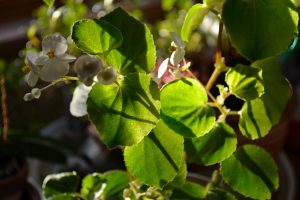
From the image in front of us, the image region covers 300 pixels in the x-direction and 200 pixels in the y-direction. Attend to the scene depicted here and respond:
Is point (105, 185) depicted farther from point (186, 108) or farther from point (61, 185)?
point (186, 108)

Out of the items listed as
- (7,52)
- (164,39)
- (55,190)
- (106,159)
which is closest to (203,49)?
(164,39)

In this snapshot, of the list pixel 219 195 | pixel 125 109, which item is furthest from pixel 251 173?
pixel 125 109

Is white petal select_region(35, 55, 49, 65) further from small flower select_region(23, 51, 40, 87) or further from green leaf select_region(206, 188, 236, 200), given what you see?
green leaf select_region(206, 188, 236, 200)

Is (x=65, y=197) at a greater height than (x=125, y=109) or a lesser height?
lesser

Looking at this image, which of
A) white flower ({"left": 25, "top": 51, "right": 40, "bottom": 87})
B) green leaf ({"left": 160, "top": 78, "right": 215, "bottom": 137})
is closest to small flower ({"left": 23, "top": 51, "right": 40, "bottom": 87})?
white flower ({"left": 25, "top": 51, "right": 40, "bottom": 87})

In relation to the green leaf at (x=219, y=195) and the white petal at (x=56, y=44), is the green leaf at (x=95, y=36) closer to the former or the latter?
the white petal at (x=56, y=44)

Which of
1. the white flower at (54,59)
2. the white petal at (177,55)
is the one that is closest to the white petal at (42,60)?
the white flower at (54,59)

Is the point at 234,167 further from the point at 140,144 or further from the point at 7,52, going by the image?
the point at 7,52

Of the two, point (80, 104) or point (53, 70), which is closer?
point (53, 70)
